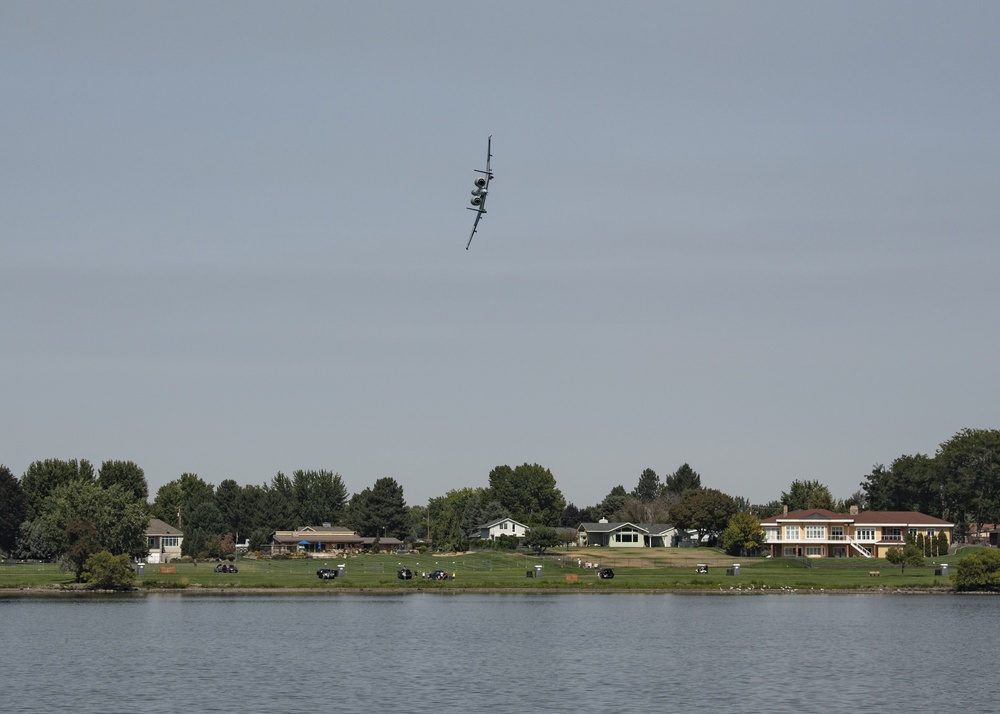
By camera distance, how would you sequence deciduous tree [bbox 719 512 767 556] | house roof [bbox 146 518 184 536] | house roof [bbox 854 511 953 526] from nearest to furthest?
1. deciduous tree [bbox 719 512 767 556]
2. house roof [bbox 854 511 953 526]
3. house roof [bbox 146 518 184 536]

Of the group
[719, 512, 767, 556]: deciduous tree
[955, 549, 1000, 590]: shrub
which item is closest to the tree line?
[719, 512, 767, 556]: deciduous tree

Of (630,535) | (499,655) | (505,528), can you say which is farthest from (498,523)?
(499,655)

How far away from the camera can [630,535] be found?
17512cm

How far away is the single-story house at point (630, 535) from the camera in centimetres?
17425

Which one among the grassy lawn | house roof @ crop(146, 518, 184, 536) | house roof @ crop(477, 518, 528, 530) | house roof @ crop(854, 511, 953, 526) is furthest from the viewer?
house roof @ crop(477, 518, 528, 530)

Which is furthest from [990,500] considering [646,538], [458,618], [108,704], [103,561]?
[108,704]

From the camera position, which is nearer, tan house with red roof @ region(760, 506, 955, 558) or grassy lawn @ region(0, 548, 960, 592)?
grassy lawn @ region(0, 548, 960, 592)

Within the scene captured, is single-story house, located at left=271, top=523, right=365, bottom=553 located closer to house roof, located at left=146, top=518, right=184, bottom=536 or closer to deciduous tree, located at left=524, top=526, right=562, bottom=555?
house roof, located at left=146, top=518, right=184, bottom=536

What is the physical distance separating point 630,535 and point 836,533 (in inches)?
1191

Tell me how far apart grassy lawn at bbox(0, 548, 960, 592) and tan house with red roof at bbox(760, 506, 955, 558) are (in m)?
8.81

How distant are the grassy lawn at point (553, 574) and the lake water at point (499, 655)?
627 cm

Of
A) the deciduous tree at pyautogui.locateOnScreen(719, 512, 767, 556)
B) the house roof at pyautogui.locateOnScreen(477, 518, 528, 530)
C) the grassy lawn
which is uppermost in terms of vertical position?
the house roof at pyautogui.locateOnScreen(477, 518, 528, 530)

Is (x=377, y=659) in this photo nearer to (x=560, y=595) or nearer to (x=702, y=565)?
(x=560, y=595)

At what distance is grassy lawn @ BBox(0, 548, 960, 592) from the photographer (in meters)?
114
